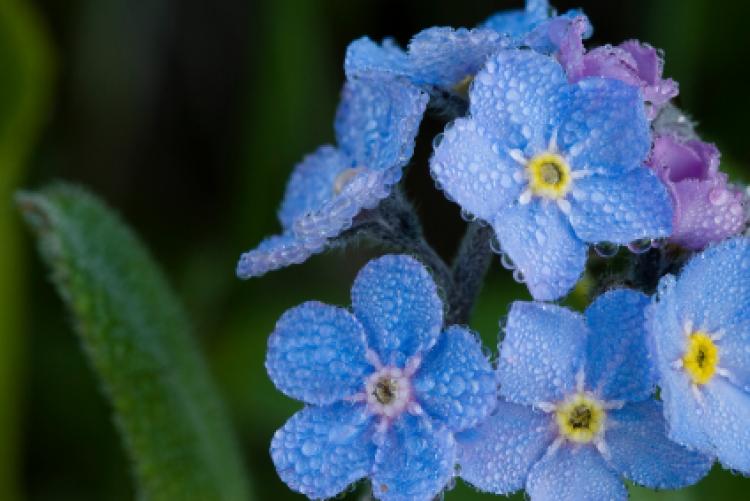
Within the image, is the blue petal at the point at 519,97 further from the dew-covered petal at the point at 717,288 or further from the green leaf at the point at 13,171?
the green leaf at the point at 13,171

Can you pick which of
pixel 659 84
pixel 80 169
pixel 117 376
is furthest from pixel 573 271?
pixel 80 169

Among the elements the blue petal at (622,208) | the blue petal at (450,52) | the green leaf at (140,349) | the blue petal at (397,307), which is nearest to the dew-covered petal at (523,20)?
the blue petal at (450,52)

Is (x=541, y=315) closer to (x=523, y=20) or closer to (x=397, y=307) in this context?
(x=397, y=307)

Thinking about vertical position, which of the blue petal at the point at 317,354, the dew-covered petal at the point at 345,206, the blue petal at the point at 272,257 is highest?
the dew-covered petal at the point at 345,206

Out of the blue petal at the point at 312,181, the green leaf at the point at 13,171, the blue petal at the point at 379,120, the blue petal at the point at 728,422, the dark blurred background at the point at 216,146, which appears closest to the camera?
the blue petal at the point at 728,422

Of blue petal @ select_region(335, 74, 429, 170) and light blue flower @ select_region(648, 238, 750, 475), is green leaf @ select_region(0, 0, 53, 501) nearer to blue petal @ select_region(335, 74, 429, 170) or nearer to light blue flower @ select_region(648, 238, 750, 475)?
blue petal @ select_region(335, 74, 429, 170)

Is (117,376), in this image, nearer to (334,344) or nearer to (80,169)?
(334,344)

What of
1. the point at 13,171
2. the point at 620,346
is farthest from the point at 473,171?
the point at 13,171
